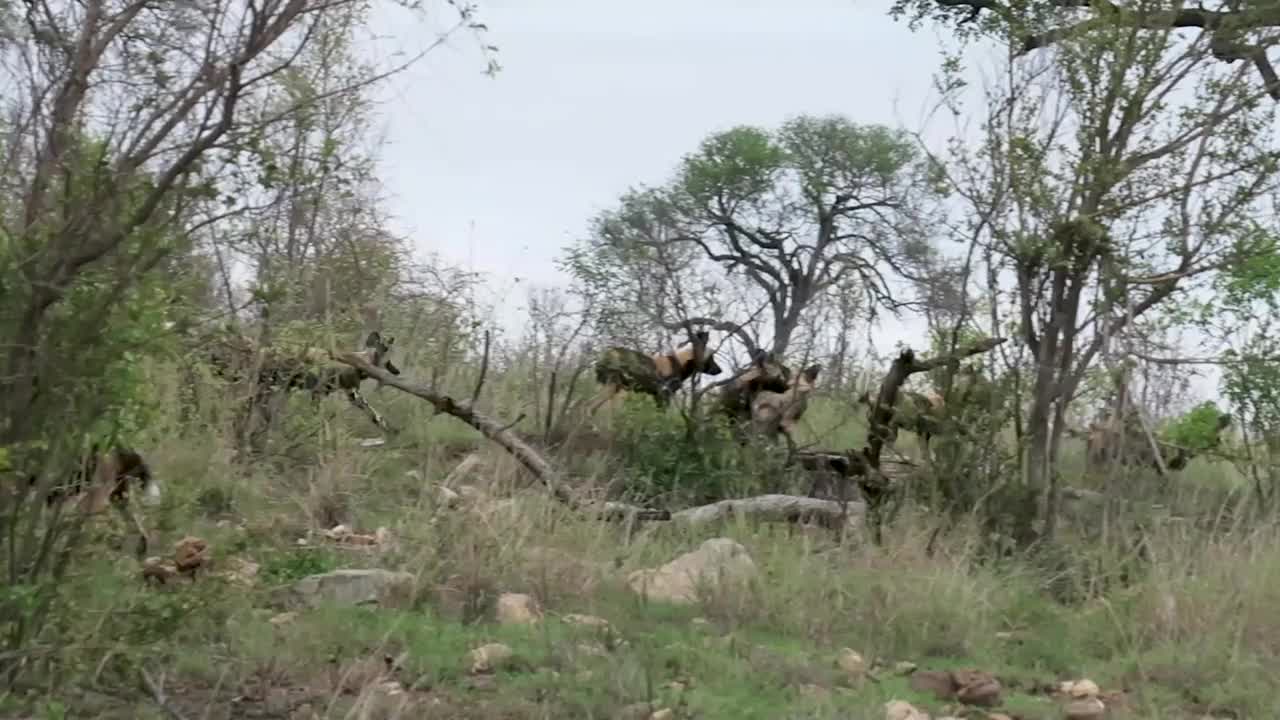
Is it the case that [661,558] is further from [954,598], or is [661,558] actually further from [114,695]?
[114,695]

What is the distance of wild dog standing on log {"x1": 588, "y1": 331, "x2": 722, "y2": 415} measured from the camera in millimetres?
8289

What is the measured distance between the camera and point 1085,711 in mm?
3924

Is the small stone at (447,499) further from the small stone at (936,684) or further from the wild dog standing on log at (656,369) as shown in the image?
the wild dog standing on log at (656,369)

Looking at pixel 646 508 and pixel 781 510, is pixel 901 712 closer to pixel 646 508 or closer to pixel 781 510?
pixel 781 510

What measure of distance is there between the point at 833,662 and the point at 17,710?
2.43 metres

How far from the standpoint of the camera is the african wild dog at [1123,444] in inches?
291

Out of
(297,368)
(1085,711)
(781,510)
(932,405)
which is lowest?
(1085,711)

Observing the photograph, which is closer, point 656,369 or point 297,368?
point 297,368

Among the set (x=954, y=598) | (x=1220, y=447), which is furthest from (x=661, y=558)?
(x=1220, y=447)

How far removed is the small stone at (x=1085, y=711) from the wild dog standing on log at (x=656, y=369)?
444 cm

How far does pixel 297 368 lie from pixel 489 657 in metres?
4.45

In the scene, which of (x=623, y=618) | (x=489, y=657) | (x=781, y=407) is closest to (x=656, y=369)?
(x=781, y=407)

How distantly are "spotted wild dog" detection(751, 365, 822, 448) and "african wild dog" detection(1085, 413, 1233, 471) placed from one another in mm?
1671

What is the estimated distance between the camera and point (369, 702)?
11.1 feet
